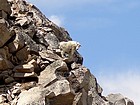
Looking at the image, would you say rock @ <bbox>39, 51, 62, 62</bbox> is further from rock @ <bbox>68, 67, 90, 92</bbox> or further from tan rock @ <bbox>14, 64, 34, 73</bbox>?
tan rock @ <bbox>14, 64, 34, 73</bbox>

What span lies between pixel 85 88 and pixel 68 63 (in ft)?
7.43


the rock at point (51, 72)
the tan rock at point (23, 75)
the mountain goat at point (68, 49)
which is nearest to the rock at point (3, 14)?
the mountain goat at point (68, 49)

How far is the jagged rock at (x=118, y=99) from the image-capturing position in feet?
139

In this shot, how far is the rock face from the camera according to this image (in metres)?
28.8

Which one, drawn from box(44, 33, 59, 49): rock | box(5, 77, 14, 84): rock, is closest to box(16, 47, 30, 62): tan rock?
box(5, 77, 14, 84): rock

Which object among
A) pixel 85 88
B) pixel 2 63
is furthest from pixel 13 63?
pixel 85 88

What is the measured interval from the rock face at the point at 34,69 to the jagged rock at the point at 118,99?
15.6 ft

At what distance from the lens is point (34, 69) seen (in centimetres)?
3136

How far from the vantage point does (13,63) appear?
31.7 metres

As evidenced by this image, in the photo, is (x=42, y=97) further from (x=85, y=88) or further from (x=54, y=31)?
(x=54, y=31)

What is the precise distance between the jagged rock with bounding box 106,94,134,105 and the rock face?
476 cm

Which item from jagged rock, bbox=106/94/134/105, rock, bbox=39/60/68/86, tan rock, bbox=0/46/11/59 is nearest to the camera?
rock, bbox=39/60/68/86

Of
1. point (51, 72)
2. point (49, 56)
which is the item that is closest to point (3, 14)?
point (49, 56)

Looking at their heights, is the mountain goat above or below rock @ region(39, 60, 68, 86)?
above
